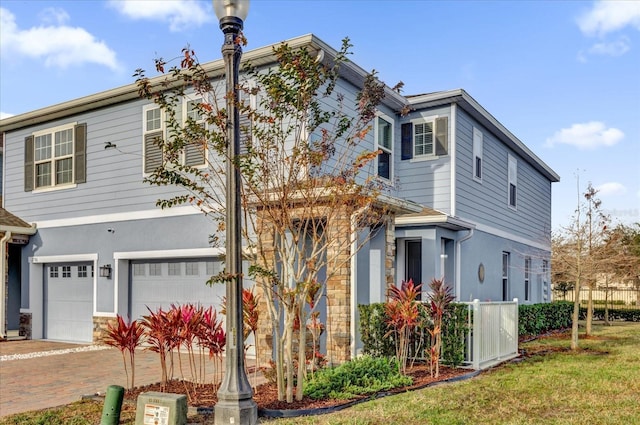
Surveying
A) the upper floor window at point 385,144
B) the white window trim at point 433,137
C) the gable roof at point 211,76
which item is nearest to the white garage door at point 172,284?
the gable roof at point 211,76

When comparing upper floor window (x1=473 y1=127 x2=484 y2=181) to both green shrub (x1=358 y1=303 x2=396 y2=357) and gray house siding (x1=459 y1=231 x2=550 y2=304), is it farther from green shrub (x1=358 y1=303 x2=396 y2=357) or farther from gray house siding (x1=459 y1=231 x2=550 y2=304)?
green shrub (x1=358 y1=303 x2=396 y2=357)

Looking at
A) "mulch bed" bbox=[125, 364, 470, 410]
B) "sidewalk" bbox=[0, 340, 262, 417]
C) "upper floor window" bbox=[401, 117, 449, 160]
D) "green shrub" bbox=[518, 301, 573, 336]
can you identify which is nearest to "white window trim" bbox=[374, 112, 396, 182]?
"upper floor window" bbox=[401, 117, 449, 160]

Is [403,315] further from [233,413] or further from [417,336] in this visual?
[233,413]

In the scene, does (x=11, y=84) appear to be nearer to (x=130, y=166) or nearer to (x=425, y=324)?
(x=130, y=166)

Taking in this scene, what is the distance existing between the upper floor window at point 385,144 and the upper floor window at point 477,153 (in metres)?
2.57

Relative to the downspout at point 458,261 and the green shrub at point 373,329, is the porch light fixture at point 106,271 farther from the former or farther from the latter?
the downspout at point 458,261

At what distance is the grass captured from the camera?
662cm

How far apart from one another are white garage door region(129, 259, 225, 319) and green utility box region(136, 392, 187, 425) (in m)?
6.16

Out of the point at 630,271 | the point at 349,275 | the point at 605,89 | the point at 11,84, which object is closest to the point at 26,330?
the point at 11,84

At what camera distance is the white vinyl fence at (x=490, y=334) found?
9.96 m

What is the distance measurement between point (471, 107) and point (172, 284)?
27.2ft

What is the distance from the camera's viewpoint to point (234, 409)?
609 centimetres

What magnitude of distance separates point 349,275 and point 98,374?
177 inches

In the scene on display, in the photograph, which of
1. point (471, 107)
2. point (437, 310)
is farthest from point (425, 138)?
point (437, 310)
